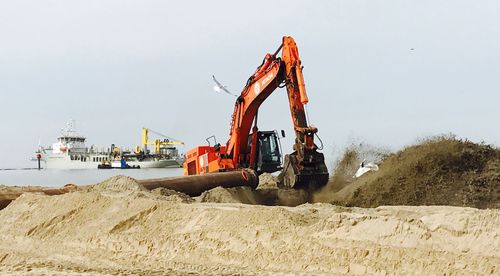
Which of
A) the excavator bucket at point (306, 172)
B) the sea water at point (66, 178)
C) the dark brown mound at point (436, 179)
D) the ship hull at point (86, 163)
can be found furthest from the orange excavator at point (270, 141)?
the ship hull at point (86, 163)

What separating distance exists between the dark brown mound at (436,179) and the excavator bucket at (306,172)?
673mm

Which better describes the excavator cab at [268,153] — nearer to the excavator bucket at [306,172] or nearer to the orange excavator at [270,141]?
the orange excavator at [270,141]

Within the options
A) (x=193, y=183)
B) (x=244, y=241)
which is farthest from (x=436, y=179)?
(x=244, y=241)

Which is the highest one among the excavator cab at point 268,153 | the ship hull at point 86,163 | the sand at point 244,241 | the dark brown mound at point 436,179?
the ship hull at point 86,163

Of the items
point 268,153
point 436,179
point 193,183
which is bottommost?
point 436,179

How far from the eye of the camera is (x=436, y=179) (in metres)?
11.5

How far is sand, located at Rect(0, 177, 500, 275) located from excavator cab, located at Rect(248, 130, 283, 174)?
7.23 metres

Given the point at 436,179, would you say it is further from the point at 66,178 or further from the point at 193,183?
the point at 66,178

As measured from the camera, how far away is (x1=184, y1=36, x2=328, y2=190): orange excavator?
13.5 metres

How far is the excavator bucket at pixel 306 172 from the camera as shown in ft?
44.1

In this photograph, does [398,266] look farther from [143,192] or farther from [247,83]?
[247,83]

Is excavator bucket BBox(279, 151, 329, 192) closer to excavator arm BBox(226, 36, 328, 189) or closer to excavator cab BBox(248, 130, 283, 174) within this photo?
excavator arm BBox(226, 36, 328, 189)

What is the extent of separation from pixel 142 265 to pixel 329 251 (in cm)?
232

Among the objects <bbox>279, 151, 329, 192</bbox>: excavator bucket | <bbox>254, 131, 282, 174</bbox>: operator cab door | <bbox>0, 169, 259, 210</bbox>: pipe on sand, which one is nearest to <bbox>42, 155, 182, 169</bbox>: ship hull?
<bbox>254, 131, 282, 174</bbox>: operator cab door
